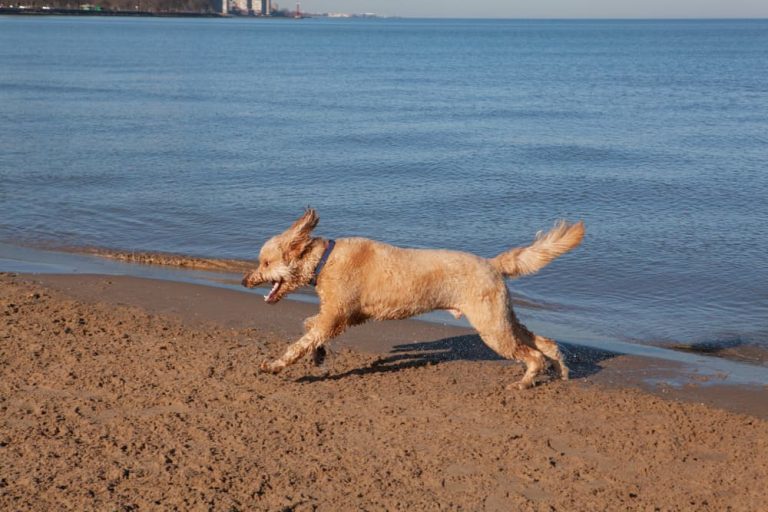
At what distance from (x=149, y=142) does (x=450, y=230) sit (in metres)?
13.4

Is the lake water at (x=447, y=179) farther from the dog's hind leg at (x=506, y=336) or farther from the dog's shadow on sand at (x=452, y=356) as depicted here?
the dog's hind leg at (x=506, y=336)

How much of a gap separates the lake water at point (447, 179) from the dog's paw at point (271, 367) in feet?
13.2

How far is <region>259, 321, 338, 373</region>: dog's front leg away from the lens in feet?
27.1

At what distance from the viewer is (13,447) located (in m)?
6.46

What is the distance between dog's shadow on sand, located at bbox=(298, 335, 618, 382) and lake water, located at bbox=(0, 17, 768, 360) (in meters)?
1.14

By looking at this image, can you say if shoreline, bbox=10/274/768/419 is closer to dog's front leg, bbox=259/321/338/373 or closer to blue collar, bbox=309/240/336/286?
dog's front leg, bbox=259/321/338/373

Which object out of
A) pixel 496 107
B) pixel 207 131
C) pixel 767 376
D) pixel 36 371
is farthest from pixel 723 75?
pixel 36 371

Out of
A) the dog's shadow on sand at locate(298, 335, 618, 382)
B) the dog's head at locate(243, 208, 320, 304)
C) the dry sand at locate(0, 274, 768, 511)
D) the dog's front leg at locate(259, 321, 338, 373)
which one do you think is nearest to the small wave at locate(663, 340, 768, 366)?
the dog's shadow on sand at locate(298, 335, 618, 382)

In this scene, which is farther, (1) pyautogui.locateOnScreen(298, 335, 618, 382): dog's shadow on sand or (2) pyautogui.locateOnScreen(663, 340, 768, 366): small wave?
(2) pyautogui.locateOnScreen(663, 340, 768, 366): small wave

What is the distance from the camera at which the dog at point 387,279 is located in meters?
8.14

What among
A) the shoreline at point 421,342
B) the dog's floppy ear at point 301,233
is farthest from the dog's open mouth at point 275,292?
the shoreline at point 421,342

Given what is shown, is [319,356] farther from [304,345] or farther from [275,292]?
[275,292]

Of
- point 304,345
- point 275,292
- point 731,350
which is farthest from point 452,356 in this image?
point 731,350

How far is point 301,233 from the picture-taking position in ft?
26.6
